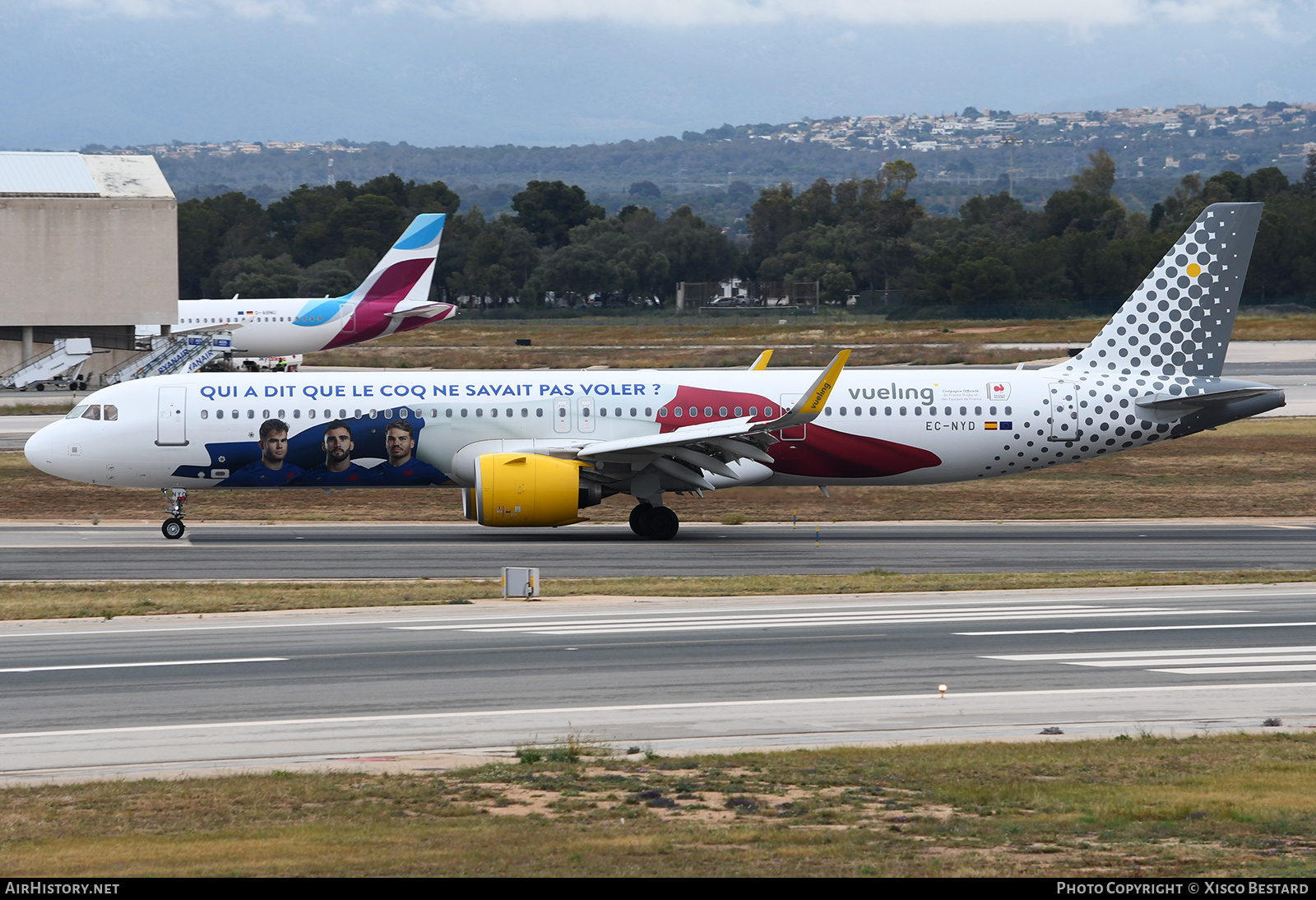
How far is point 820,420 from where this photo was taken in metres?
33.0

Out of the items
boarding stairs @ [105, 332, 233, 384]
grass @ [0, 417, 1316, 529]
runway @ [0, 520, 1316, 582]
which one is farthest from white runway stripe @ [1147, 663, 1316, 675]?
boarding stairs @ [105, 332, 233, 384]

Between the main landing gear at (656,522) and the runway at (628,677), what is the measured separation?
8876 millimetres

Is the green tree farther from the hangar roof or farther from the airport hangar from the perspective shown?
the airport hangar

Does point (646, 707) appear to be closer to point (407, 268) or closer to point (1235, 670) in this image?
point (1235, 670)

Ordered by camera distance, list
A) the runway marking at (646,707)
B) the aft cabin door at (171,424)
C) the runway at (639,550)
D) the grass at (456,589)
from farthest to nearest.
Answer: the aft cabin door at (171,424) → the runway at (639,550) → the grass at (456,589) → the runway marking at (646,707)

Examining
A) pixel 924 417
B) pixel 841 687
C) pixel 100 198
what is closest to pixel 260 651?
pixel 841 687

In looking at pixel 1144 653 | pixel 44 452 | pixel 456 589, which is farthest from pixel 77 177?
pixel 1144 653

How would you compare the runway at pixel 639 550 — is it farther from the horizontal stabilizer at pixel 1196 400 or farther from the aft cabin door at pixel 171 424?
the horizontal stabilizer at pixel 1196 400

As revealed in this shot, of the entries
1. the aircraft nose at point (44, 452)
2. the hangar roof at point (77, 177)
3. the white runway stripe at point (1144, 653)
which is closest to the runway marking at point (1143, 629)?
the white runway stripe at point (1144, 653)

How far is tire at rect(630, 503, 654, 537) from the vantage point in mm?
32688

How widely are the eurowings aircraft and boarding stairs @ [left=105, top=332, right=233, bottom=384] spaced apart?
3.14ft

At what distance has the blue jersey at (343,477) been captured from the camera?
32125 mm
